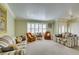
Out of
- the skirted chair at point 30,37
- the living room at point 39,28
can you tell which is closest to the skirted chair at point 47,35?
the living room at point 39,28

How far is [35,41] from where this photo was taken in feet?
6.83

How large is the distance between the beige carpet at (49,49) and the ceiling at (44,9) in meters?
0.50

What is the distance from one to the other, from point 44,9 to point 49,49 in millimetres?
677

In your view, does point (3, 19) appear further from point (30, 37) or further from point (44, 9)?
point (44, 9)

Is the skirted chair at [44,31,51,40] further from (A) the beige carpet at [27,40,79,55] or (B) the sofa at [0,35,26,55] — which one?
(B) the sofa at [0,35,26,55]

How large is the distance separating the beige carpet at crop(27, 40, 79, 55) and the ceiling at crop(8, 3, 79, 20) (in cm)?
50

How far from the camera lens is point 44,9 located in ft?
6.62

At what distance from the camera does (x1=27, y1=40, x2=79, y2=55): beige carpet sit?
2016 millimetres

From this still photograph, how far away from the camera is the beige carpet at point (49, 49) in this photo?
2016 mm

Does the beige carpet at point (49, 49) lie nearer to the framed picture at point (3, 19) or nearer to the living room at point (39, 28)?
the living room at point (39, 28)

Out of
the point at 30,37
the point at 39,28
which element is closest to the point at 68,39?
the point at 39,28
